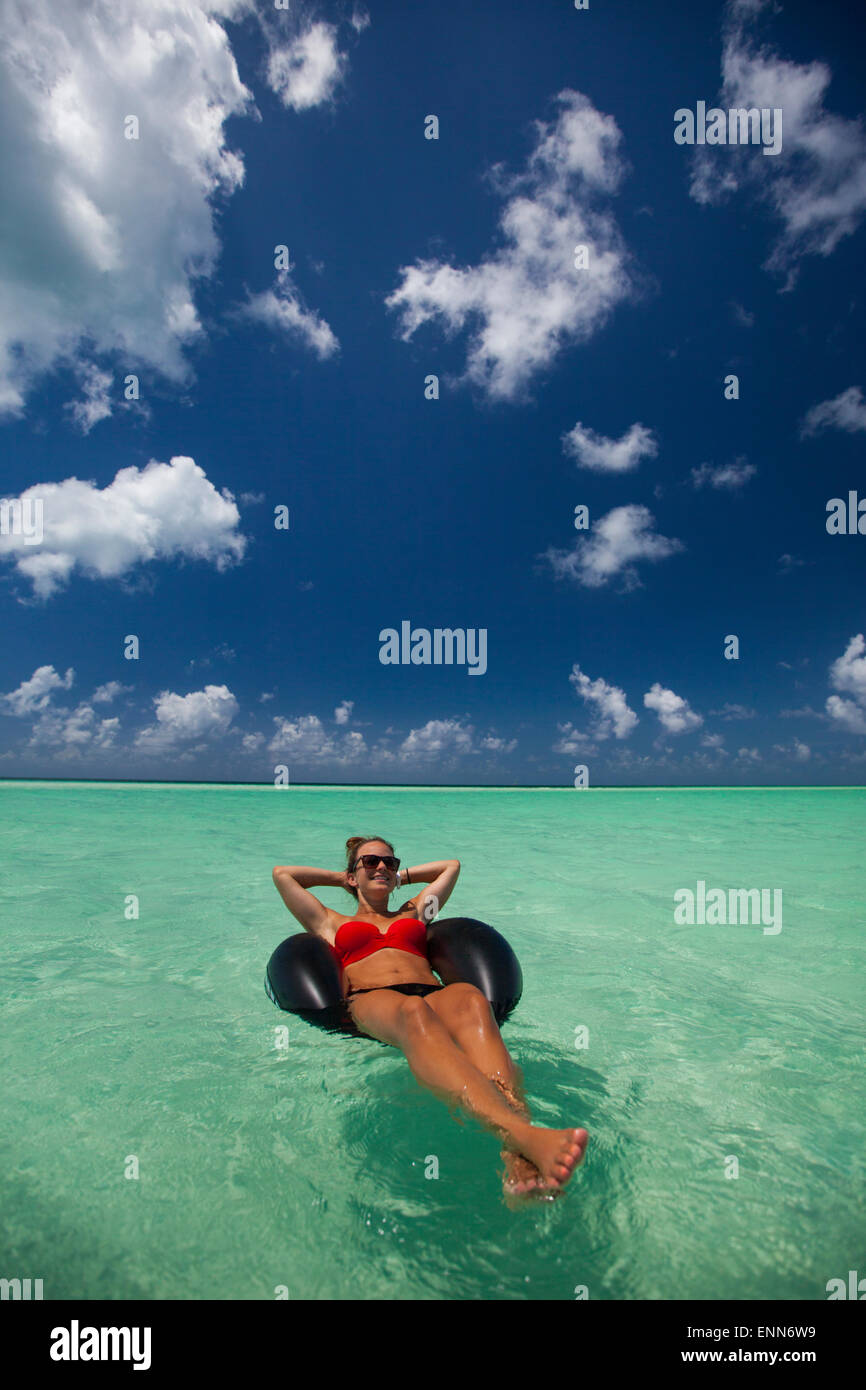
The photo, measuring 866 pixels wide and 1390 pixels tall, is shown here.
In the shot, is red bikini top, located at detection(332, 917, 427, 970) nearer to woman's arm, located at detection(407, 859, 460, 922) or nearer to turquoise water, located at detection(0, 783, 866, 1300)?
woman's arm, located at detection(407, 859, 460, 922)

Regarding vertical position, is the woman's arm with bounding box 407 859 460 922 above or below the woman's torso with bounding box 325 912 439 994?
above

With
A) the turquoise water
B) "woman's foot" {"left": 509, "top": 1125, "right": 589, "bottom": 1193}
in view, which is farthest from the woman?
the turquoise water

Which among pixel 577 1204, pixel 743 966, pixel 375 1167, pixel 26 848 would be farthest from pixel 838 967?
pixel 26 848

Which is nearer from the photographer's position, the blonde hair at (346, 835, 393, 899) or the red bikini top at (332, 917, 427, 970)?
the red bikini top at (332, 917, 427, 970)

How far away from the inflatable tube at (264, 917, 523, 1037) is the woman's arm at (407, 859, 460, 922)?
50cm

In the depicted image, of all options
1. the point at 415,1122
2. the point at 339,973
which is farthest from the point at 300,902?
the point at 415,1122

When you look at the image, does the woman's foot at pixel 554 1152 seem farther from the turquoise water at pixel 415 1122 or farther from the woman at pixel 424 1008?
the turquoise water at pixel 415 1122

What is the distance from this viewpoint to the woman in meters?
2.30

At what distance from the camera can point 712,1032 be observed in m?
4.07

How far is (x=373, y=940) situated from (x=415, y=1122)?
1167 millimetres

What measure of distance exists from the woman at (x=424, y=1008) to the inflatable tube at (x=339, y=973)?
0.10 meters

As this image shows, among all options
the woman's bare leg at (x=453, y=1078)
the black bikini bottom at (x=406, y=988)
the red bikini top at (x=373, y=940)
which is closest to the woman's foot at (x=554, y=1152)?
the woman's bare leg at (x=453, y=1078)

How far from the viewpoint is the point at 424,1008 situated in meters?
3.03
